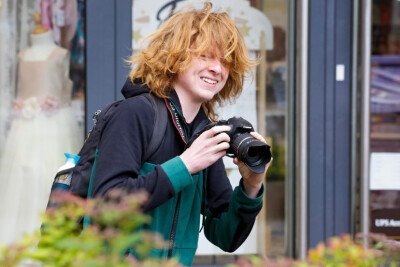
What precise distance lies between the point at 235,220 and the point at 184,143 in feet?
1.08

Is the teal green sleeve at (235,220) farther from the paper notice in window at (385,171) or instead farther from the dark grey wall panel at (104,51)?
the paper notice in window at (385,171)

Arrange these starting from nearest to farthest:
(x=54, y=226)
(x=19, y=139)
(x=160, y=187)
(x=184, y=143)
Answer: (x=54, y=226) → (x=160, y=187) → (x=184, y=143) → (x=19, y=139)

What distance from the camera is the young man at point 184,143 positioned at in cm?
229

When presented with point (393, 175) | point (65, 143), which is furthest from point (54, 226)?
point (393, 175)

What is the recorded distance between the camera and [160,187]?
228 centimetres

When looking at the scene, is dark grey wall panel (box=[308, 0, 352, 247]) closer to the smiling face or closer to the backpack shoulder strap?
the smiling face

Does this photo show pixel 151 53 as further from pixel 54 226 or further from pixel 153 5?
pixel 153 5

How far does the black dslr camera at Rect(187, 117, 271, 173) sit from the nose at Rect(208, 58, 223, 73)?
0.17 metres

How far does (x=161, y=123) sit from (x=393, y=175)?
2.97 metres

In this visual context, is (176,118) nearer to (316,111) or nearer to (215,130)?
(215,130)

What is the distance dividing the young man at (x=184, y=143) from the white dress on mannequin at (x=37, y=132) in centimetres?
235

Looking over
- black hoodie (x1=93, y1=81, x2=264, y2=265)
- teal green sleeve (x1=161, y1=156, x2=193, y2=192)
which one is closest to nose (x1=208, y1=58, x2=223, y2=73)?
black hoodie (x1=93, y1=81, x2=264, y2=265)

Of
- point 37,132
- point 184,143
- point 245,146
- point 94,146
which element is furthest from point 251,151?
point 37,132

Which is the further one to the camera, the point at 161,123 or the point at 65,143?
the point at 65,143
